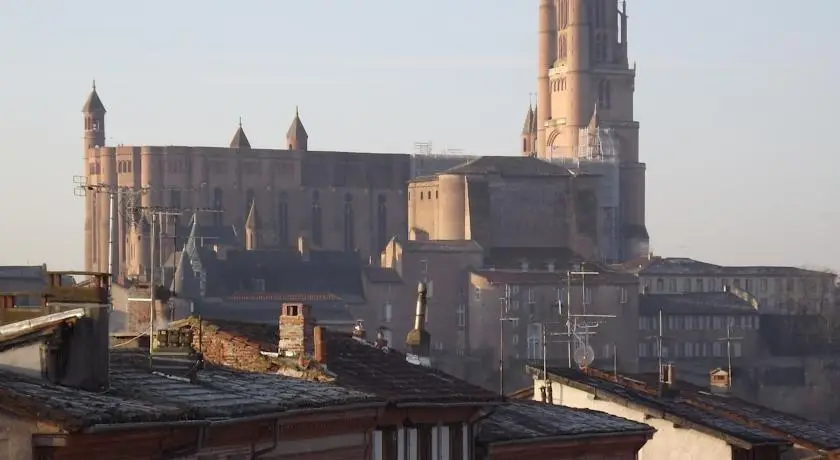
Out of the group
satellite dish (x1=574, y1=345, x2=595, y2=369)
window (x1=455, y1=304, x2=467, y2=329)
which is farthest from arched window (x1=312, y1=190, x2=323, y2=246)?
satellite dish (x1=574, y1=345, x2=595, y2=369)

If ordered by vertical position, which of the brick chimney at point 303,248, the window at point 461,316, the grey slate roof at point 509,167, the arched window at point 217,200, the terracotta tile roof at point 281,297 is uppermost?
the grey slate roof at point 509,167

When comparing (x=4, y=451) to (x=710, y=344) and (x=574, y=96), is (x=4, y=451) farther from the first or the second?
(x=574, y=96)

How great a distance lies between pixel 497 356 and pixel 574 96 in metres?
38.8

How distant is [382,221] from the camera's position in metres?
150

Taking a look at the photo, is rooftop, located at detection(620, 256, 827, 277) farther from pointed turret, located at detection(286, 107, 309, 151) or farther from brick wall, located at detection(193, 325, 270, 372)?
brick wall, located at detection(193, 325, 270, 372)

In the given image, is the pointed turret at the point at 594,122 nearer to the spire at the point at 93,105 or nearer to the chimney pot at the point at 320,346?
the spire at the point at 93,105

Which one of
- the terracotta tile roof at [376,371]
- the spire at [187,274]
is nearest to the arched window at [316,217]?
the spire at [187,274]

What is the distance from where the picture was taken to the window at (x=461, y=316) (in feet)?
405

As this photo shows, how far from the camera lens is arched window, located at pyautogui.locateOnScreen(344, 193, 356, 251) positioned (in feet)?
485

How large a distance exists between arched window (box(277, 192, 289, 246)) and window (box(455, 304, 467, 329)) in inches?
980

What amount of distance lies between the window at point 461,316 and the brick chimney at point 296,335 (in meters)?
104

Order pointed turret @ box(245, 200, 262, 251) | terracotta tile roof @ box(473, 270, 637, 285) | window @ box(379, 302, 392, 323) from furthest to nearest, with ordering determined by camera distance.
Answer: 1. pointed turret @ box(245, 200, 262, 251)
2. window @ box(379, 302, 392, 323)
3. terracotta tile roof @ box(473, 270, 637, 285)

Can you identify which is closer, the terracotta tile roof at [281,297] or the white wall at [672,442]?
the white wall at [672,442]

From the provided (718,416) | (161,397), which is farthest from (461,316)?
(161,397)
